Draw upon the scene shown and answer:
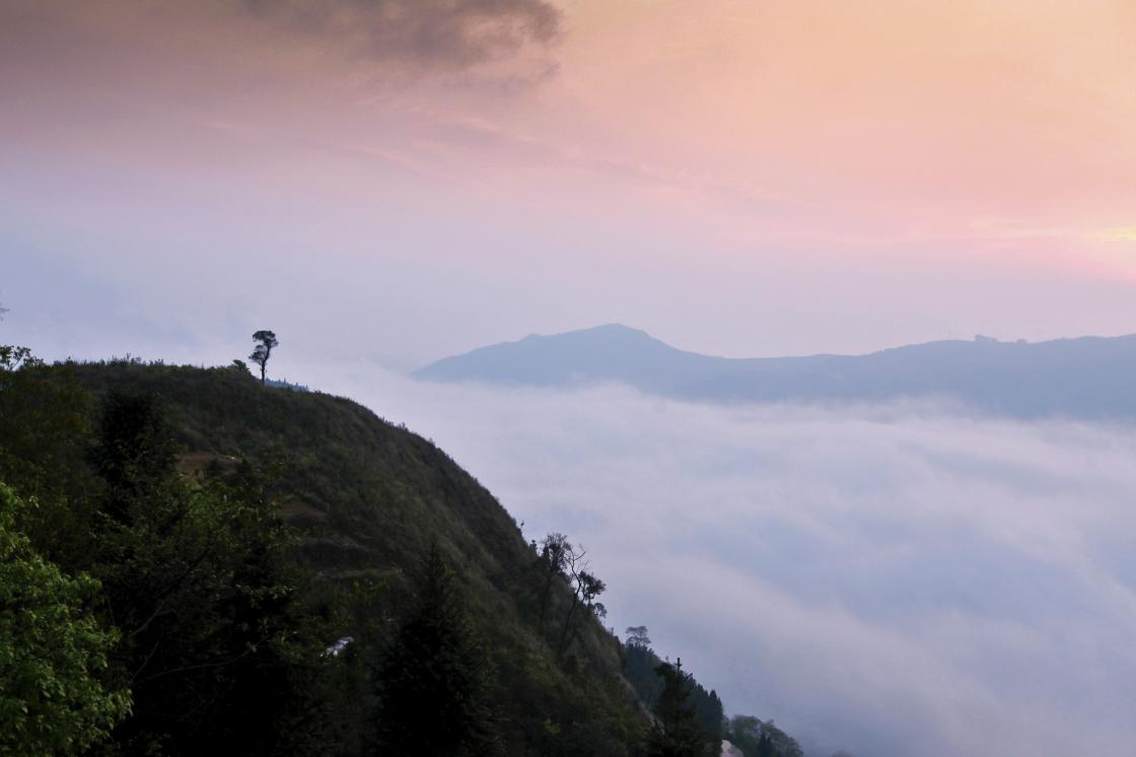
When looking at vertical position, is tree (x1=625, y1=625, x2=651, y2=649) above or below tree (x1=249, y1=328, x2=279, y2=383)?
below

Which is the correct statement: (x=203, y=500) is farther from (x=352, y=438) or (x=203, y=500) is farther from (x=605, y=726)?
(x=352, y=438)

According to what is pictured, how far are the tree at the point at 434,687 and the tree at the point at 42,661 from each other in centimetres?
1426

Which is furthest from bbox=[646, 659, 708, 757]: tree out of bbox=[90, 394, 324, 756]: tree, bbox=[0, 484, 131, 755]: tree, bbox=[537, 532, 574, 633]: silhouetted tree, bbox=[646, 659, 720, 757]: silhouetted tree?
bbox=[537, 532, 574, 633]: silhouetted tree

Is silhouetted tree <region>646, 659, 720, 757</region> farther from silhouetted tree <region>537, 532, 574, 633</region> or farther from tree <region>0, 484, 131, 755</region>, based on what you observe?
silhouetted tree <region>537, 532, 574, 633</region>

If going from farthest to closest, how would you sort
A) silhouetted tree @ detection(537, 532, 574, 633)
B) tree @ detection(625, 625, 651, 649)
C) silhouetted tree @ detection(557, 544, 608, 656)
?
tree @ detection(625, 625, 651, 649) → silhouetted tree @ detection(537, 532, 574, 633) → silhouetted tree @ detection(557, 544, 608, 656)

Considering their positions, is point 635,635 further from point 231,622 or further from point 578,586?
point 231,622

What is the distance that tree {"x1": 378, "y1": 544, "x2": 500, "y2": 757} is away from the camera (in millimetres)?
28938

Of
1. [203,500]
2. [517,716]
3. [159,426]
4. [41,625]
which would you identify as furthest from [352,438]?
[41,625]

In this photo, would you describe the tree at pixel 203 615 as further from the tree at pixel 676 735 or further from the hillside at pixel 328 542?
the tree at pixel 676 735

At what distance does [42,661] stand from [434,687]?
56.0 ft

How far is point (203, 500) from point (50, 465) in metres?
7.16

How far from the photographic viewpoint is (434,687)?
94.8 ft

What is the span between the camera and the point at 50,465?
23.6m

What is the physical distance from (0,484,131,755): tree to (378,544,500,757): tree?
1426 centimetres
